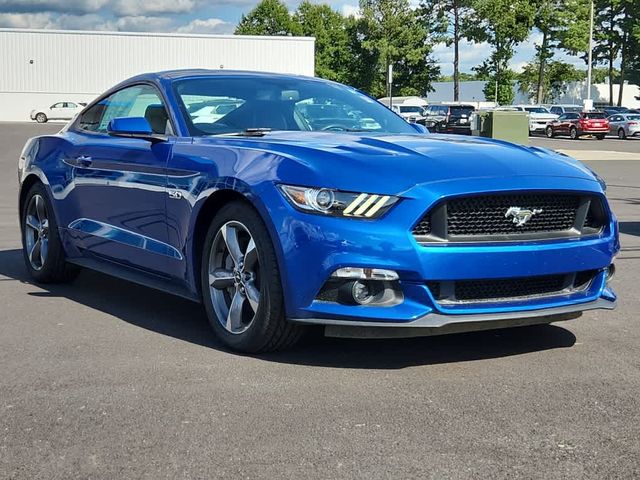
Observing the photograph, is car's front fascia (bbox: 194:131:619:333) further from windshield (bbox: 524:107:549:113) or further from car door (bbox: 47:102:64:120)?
car door (bbox: 47:102:64:120)

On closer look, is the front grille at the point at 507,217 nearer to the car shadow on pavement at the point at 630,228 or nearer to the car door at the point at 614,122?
the car shadow on pavement at the point at 630,228

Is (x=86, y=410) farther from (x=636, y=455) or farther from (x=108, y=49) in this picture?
(x=108, y=49)

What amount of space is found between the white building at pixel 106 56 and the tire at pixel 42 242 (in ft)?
206

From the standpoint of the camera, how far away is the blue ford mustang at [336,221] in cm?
429

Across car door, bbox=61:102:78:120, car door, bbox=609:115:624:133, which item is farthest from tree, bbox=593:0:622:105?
car door, bbox=61:102:78:120

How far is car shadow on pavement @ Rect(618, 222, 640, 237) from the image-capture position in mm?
10162

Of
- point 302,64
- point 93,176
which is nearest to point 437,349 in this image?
point 93,176

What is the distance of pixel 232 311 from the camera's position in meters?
4.85

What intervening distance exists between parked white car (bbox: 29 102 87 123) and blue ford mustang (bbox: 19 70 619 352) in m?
61.1

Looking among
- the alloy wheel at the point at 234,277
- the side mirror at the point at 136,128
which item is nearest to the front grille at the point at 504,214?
the alloy wheel at the point at 234,277

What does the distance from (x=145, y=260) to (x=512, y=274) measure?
90.8 inches

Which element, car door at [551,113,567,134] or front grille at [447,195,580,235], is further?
car door at [551,113,567,134]

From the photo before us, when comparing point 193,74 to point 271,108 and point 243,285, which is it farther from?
point 243,285

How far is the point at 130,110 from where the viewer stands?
252 inches
